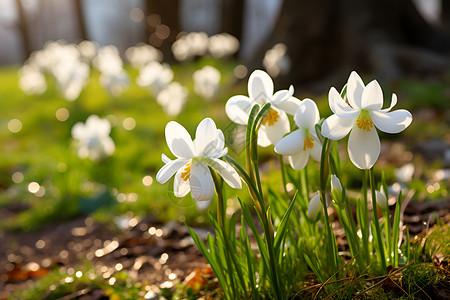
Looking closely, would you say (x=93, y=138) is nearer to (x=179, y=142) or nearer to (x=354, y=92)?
(x=179, y=142)

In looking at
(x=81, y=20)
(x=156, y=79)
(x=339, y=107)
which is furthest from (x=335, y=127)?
(x=81, y=20)

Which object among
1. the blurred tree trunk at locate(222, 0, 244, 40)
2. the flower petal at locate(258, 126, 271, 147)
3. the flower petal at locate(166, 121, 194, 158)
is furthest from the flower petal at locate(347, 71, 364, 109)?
the blurred tree trunk at locate(222, 0, 244, 40)

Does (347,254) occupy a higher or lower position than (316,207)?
lower

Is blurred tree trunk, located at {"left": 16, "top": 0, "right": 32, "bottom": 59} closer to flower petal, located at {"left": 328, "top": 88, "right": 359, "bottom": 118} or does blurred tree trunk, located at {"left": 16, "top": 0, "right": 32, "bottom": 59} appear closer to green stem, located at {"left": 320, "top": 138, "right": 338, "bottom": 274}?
green stem, located at {"left": 320, "top": 138, "right": 338, "bottom": 274}

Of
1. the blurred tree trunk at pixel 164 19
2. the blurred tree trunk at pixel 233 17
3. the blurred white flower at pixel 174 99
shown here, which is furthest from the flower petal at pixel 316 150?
the blurred tree trunk at pixel 233 17

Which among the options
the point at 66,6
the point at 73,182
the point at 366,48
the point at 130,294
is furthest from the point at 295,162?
the point at 66,6

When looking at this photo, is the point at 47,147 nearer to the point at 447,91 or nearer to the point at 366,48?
the point at 366,48

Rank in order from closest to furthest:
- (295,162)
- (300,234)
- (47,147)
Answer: (295,162) < (300,234) < (47,147)
